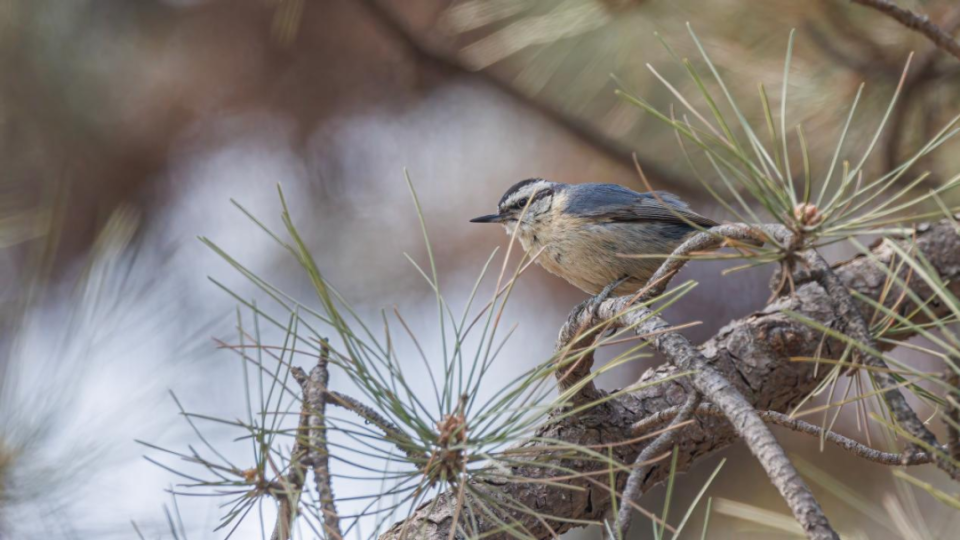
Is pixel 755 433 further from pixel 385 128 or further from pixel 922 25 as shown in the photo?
pixel 385 128

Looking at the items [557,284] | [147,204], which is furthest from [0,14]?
[557,284]

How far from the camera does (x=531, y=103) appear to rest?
3.41 meters

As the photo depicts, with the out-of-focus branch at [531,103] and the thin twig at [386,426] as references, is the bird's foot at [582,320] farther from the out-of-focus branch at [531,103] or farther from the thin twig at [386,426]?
the out-of-focus branch at [531,103]

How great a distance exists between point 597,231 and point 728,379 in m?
0.90

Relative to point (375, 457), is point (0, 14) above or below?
above

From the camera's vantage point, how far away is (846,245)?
3.36 metres

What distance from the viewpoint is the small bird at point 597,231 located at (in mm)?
2896

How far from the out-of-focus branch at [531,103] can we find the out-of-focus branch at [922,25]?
1316 mm

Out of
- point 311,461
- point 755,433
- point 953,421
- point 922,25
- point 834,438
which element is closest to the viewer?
point 953,421

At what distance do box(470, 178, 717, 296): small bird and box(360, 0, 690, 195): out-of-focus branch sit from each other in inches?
10.1

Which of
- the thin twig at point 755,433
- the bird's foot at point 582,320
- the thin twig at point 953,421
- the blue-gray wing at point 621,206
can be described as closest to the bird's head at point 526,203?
the blue-gray wing at point 621,206

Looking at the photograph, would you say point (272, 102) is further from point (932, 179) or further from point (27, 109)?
point (932, 179)

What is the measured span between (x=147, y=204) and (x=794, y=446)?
119 inches

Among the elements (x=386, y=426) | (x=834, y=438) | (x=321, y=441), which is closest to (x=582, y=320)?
(x=834, y=438)
